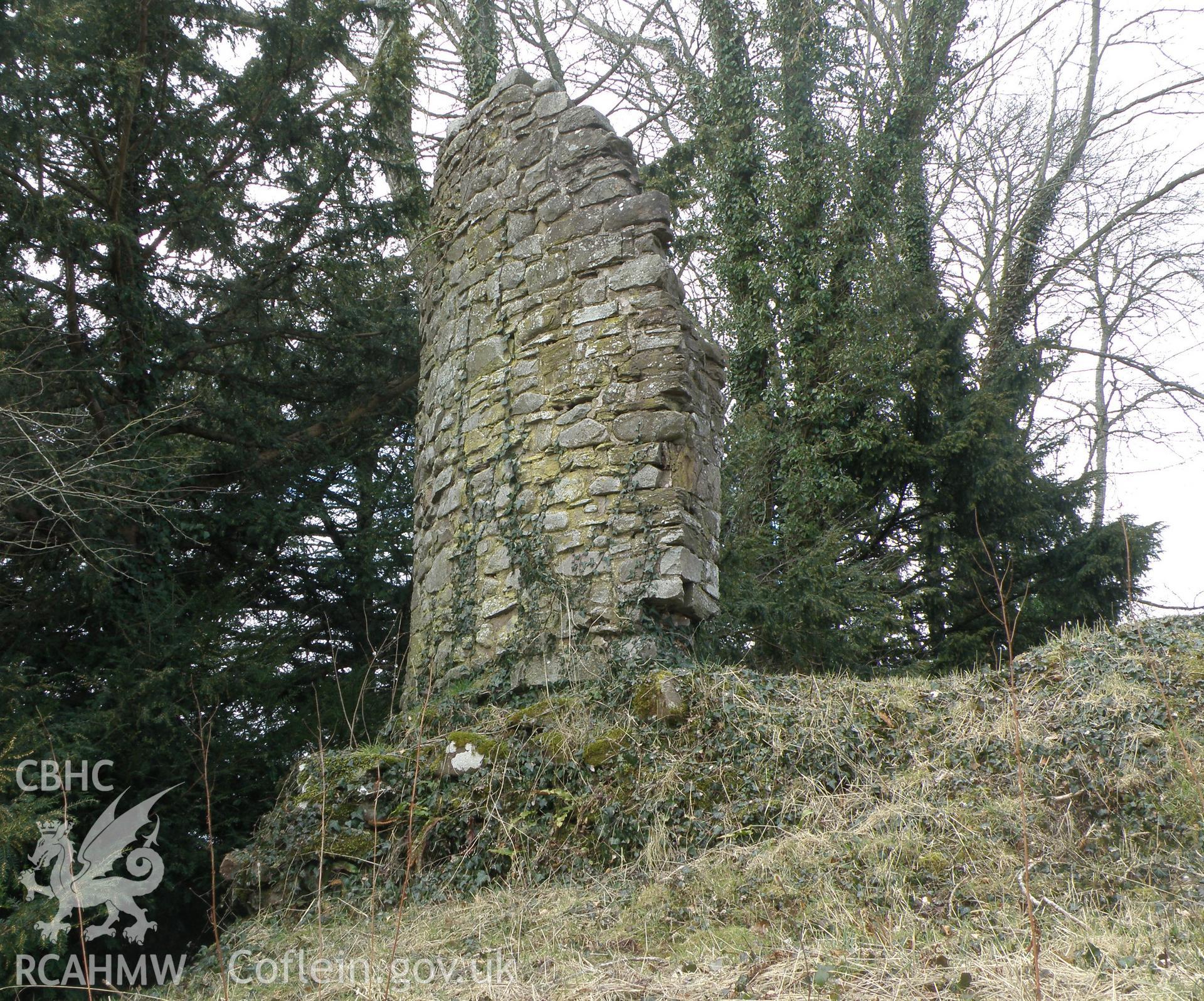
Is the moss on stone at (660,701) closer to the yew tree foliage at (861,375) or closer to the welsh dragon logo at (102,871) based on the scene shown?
the welsh dragon logo at (102,871)

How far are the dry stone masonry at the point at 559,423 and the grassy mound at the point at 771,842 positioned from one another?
0.59 meters

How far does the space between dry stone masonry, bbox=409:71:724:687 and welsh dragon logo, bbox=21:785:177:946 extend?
76.1 inches

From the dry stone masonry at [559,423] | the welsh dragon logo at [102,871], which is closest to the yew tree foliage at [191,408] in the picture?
the welsh dragon logo at [102,871]

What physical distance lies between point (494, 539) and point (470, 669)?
2.47 feet

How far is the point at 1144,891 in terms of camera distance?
3.20m

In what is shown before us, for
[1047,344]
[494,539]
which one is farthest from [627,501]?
[1047,344]

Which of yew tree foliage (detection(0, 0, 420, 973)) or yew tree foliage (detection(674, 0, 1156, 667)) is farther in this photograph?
yew tree foliage (detection(674, 0, 1156, 667))

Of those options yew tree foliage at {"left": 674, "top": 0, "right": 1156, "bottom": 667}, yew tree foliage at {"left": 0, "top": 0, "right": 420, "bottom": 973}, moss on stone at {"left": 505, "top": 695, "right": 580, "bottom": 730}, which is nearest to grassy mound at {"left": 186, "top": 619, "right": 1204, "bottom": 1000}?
moss on stone at {"left": 505, "top": 695, "right": 580, "bottom": 730}

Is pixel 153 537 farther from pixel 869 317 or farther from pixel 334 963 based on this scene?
pixel 869 317

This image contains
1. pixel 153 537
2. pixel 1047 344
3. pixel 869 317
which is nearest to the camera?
pixel 153 537

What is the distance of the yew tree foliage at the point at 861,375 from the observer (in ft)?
31.8

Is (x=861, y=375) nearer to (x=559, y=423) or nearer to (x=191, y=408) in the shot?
(x=559, y=423)

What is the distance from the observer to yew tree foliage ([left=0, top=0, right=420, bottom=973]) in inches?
260

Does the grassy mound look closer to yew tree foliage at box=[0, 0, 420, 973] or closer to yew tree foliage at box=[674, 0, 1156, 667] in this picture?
yew tree foliage at box=[0, 0, 420, 973]
